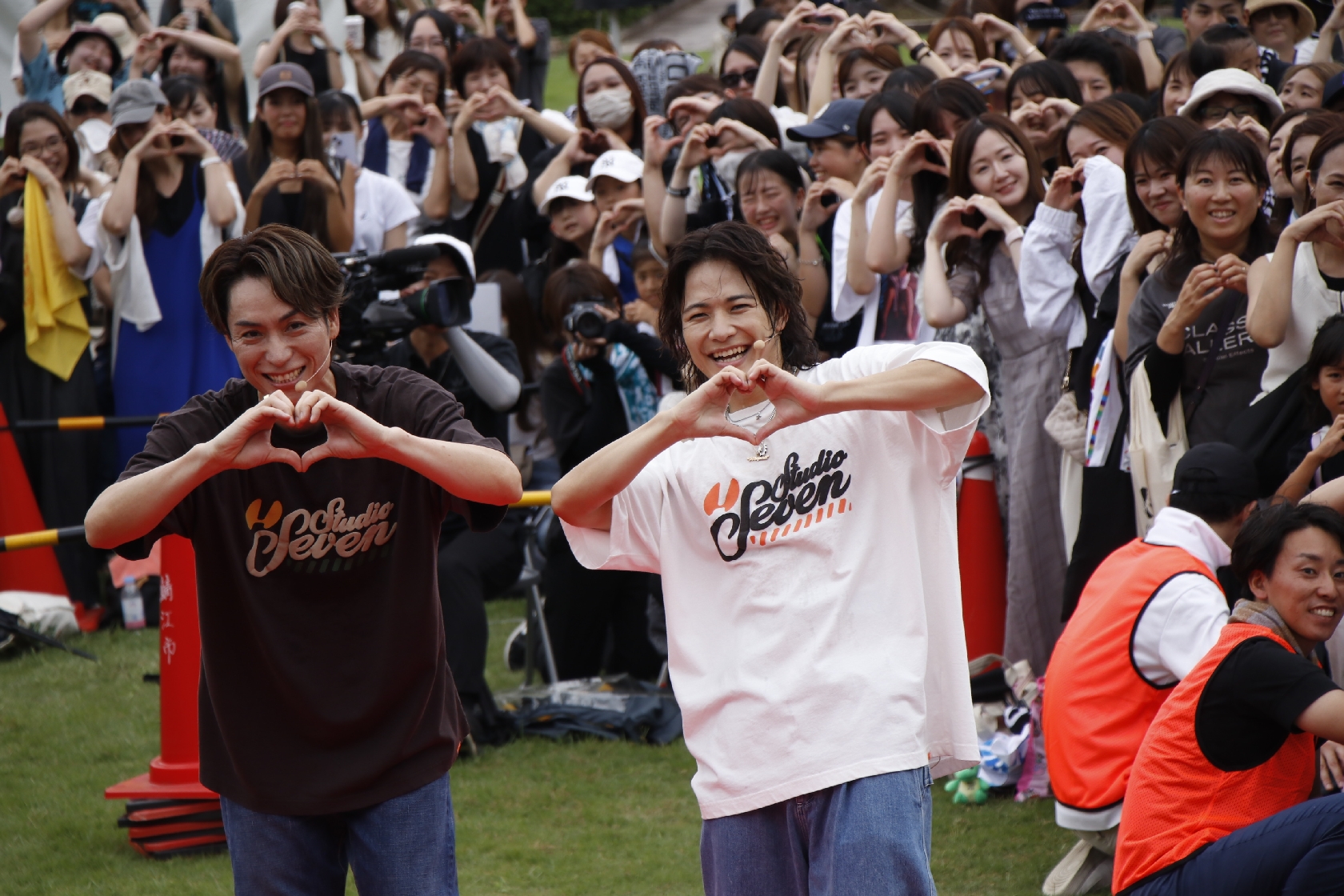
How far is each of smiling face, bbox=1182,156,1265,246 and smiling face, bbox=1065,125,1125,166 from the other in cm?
93

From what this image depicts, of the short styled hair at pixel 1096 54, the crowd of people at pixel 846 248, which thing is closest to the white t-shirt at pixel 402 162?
the crowd of people at pixel 846 248

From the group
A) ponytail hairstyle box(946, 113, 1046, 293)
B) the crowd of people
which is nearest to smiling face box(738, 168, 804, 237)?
the crowd of people

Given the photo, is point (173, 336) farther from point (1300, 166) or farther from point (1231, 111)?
point (1300, 166)

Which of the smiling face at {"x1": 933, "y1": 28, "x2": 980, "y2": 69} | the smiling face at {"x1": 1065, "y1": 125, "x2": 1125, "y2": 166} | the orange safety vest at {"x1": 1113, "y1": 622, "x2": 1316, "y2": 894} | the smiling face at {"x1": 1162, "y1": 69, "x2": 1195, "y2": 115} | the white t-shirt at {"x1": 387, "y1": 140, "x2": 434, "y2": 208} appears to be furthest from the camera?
the white t-shirt at {"x1": 387, "y1": 140, "x2": 434, "y2": 208}

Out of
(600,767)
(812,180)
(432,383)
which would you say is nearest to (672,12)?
(812,180)

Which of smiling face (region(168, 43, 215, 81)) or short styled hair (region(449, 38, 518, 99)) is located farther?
smiling face (region(168, 43, 215, 81))

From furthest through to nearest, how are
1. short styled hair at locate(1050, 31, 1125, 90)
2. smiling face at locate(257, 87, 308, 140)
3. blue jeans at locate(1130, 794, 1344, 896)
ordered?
smiling face at locate(257, 87, 308, 140) → short styled hair at locate(1050, 31, 1125, 90) → blue jeans at locate(1130, 794, 1344, 896)

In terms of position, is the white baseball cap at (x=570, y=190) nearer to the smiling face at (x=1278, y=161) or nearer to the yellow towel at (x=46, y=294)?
the yellow towel at (x=46, y=294)

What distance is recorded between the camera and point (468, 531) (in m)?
6.73

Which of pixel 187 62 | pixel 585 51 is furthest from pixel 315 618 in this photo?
pixel 187 62

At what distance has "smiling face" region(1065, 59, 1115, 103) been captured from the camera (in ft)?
24.2

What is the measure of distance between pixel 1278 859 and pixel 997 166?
3282 millimetres

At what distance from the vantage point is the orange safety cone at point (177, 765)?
5.36 meters

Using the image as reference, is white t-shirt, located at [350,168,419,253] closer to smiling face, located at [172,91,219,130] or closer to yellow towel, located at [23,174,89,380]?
smiling face, located at [172,91,219,130]
